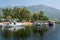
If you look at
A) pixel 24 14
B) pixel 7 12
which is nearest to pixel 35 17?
pixel 24 14

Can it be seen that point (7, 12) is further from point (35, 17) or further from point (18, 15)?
point (35, 17)

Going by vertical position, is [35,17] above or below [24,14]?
below

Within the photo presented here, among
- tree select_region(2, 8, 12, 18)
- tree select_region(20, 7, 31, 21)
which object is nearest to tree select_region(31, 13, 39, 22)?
tree select_region(20, 7, 31, 21)

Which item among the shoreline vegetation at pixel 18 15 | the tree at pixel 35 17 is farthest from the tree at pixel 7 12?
the tree at pixel 35 17

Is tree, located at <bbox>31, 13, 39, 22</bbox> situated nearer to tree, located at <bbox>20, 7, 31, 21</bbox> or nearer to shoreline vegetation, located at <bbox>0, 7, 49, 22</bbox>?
shoreline vegetation, located at <bbox>0, 7, 49, 22</bbox>

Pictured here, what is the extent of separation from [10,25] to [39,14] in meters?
32.2

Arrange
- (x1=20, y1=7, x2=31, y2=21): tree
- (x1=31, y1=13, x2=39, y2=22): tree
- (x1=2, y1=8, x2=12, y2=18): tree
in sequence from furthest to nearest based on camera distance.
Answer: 1. (x1=31, y1=13, x2=39, y2=22): tree
2. (x1=2, y1=8, x2=12, y2=18): tree
3. (x1=20, y1=7, x2=31, y2=21): tree

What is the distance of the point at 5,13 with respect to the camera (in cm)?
8650

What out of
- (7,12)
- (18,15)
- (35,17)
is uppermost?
(7,12)

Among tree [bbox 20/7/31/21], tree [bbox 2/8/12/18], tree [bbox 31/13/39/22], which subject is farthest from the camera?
tree [bbox 31/13/39/22]

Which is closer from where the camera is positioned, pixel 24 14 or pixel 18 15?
pixel 24 14

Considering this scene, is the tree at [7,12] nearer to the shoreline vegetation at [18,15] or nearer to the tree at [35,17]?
the shoreline vegetation at [18,15]

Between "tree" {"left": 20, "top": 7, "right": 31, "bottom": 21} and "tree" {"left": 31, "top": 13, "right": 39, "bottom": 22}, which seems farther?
"tree" {"left": 31, "top": 13, "right": 39, "bottom": 22}

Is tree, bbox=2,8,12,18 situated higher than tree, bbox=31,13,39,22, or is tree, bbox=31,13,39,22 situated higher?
tree, bbox=2,8,12,18
